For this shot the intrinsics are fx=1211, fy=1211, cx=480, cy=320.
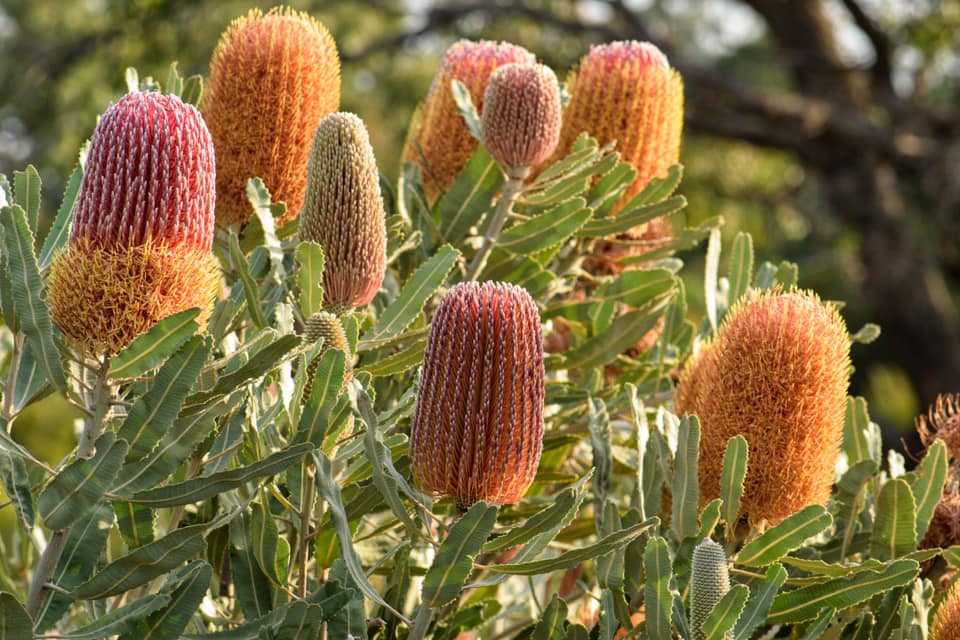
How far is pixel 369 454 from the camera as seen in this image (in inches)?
40.9

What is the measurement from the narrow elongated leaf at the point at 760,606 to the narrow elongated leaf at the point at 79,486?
558mm

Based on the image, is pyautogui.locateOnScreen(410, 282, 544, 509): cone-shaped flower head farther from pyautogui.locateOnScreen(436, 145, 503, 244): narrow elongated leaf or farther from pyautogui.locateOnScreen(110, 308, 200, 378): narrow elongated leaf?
pyautogui.locateOnScreen(436, 145, 503, 244): narrow elongated leaf

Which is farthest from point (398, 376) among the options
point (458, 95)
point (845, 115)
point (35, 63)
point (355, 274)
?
point (845, 115)

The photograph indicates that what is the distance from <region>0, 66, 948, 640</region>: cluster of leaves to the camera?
1.00 metres

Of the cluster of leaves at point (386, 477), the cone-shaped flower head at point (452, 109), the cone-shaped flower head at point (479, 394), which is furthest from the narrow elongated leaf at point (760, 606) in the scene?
the cone-shaped flower head at point (452, 109)

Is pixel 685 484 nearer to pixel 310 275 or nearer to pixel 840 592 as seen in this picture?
pixel 840 592

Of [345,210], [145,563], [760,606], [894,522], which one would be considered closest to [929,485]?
[894,522]

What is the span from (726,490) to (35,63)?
8860 mm

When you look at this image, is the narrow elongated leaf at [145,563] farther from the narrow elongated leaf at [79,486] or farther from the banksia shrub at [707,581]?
the banksia shrub at [707,581]

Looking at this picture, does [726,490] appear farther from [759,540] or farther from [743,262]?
[743,262]

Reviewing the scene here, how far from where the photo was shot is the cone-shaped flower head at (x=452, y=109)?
1617 mm

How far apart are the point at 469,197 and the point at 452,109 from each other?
146 mm

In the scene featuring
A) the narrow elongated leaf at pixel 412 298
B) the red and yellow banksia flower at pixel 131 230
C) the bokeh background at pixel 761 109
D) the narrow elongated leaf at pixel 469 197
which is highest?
the red and yellow banksia flower at pixel 131 230

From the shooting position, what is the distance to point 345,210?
1217 mm
